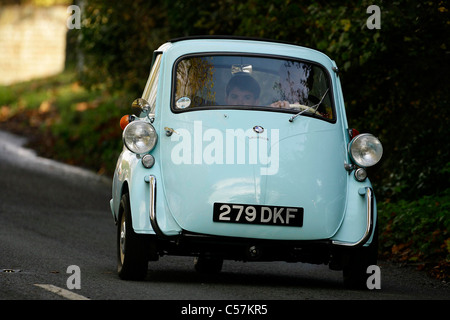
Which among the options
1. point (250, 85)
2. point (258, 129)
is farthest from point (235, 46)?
point (258, 129)

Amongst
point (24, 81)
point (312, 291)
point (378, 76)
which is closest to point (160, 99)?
point (312, 291)

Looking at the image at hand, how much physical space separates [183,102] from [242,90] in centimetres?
51

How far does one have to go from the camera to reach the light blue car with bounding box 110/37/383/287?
832 centimetres

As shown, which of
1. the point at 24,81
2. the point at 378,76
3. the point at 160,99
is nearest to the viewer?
the point at 160,99

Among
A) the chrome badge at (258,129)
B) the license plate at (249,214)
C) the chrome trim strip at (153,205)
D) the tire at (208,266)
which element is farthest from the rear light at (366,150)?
the tire at (208,266)

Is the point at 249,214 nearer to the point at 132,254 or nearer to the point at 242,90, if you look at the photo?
the point at 132,254

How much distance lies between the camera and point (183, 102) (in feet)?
29.4

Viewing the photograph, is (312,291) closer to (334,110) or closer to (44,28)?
(334,110)

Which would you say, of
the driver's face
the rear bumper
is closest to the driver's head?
the driver's face

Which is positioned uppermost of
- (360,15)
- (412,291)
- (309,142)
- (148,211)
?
(360,15)

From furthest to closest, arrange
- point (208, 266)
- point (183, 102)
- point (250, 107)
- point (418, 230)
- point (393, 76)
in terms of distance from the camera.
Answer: point (393, 76)
point (418, 230)
point (208, 266)
point (183, 102)
point (250, 107)

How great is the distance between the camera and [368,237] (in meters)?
8.53

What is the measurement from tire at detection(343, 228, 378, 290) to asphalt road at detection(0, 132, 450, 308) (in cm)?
14

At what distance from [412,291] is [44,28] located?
112 ft
